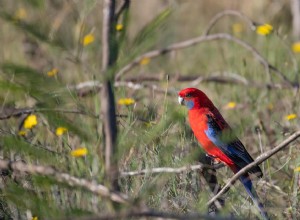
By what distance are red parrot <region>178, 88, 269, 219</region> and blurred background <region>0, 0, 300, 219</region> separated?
0.08 metres

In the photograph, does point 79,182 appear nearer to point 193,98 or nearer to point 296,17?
point 193,98

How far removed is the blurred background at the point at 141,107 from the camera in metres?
2.00

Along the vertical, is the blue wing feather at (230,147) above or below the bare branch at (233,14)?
below

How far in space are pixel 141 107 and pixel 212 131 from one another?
3.21 feet

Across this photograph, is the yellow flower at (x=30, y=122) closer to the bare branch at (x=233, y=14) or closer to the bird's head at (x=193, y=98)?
the bird's head at (x=193, y=98)

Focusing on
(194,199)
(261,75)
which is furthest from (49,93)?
(261,75)

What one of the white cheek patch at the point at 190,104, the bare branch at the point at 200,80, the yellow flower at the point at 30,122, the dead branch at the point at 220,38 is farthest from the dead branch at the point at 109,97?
the bare branch at the point at 200,80

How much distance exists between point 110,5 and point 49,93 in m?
0.33

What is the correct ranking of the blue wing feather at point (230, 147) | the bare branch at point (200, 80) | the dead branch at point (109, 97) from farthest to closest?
the bare branch at point (200, 80) < the blue wing feather at point (230, 147) < the dead branch at point (109, 97)

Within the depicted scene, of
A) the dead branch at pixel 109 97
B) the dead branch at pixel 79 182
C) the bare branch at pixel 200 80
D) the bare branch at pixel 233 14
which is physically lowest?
the dead branch at pixel 79 182

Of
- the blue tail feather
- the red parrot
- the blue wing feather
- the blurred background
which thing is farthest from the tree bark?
the blue tail feather

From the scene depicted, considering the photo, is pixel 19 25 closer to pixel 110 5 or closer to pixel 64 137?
pixel 110 5

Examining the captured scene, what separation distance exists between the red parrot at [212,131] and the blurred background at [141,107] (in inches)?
3.3

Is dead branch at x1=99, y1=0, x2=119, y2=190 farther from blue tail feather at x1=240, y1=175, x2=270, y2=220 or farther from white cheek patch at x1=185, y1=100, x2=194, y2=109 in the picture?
white cheek patch at x1=185, y1=100, x2=194, y2=109
